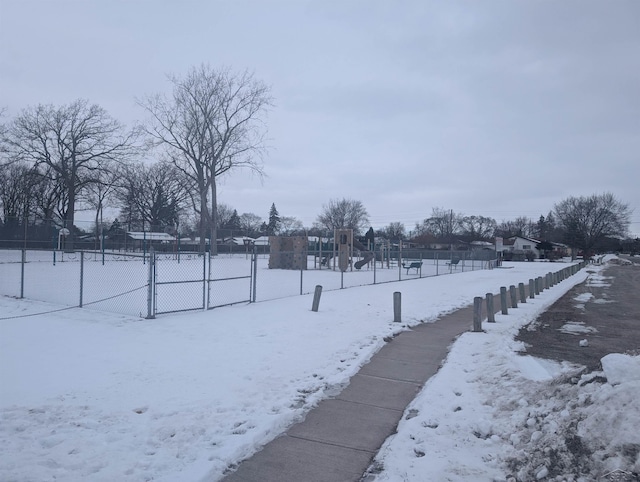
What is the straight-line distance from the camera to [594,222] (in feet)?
293

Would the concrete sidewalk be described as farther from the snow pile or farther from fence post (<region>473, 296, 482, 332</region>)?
fence post (<region>473, 296, 482, 332</region>)

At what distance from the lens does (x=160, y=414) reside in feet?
18.2

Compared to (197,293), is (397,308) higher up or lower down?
higher up

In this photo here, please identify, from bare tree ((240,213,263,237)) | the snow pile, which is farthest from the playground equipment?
bare tree ((240,213,263,237))

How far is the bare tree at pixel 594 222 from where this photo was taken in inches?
3428

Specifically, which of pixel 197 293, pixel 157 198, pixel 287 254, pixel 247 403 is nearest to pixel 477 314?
pixel 247 403

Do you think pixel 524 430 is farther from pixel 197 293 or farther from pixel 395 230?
pixel 395 230

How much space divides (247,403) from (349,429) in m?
1.35

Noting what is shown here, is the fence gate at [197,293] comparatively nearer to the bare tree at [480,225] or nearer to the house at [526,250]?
the house at [526,250]

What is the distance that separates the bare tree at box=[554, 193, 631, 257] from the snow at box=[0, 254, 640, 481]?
87.5 meters

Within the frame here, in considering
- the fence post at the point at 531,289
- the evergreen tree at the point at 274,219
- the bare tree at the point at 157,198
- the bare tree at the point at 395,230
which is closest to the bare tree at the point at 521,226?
the bare tree at the point at 395,230

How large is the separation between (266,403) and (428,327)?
6.98 metres

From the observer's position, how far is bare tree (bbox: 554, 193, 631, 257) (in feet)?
286

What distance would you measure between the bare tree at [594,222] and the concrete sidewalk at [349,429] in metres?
88.7
